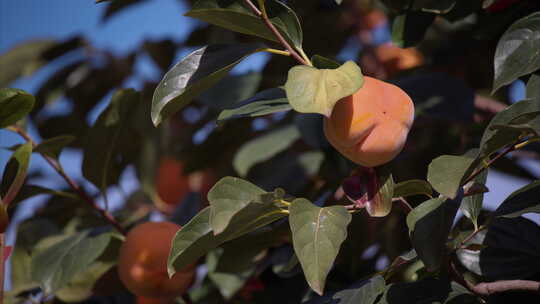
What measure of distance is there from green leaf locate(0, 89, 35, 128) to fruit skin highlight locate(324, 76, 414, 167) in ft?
1.34

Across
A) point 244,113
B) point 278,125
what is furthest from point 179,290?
point 278,125

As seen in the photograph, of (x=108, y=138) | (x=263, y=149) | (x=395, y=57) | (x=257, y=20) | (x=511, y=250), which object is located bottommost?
(x=395, y=57)

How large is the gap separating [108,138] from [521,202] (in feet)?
2.10

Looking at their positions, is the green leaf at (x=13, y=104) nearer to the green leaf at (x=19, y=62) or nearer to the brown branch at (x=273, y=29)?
the brown branch at (x=273, y=29)

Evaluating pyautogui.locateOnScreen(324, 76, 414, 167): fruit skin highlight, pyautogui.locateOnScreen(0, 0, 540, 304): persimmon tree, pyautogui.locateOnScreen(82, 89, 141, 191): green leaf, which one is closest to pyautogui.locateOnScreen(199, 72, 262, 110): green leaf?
pyautogui.locateOnScreen(0, 0, 540, 304): persimmon tree

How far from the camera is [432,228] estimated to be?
2.14 ft

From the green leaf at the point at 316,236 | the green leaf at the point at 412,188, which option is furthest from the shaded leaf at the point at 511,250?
the green leaf at the point at 316,236

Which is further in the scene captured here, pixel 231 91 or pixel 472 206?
pixel 231 91

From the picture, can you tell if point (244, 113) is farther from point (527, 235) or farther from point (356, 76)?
point (527, 235)

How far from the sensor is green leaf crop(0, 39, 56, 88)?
179cm

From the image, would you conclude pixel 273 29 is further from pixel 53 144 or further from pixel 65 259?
pixel 65 259

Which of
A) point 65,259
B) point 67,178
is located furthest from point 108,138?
point 65,259

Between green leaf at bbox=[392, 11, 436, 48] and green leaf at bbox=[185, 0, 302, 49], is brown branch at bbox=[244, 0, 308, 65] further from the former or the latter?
green leaf at bbox=[392, 11, 436, 48]

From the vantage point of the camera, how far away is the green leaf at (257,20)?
693 millimetres
